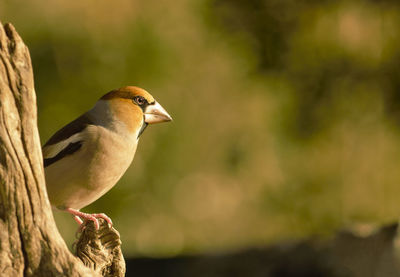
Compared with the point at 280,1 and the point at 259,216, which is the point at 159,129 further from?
the point at 280,1

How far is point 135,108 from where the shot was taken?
420 centimetres

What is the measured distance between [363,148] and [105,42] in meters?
4.58

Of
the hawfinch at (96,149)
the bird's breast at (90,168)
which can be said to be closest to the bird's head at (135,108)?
the hawfinch at (96,149)

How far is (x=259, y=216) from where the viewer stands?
11.9 meters

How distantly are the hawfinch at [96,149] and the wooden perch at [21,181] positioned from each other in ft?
2.58

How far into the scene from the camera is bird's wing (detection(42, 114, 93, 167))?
4.16 metres

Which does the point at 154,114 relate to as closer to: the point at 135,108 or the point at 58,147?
the point at 135,108

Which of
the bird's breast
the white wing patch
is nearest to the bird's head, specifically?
the bird's breast

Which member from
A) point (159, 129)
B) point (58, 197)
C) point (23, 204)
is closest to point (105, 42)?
point (159, 129)

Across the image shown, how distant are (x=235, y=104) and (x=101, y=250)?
28.4ft

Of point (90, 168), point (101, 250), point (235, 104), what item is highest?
point (90, 168)

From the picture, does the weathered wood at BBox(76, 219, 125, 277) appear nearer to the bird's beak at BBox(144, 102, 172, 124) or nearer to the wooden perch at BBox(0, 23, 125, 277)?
the wooden perch at BBox(0, 23, 125, 277)

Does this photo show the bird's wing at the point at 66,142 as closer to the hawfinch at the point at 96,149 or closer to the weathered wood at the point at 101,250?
the hawfinch at the point at 96,149

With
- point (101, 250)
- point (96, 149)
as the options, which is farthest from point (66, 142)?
point (101, 250)
